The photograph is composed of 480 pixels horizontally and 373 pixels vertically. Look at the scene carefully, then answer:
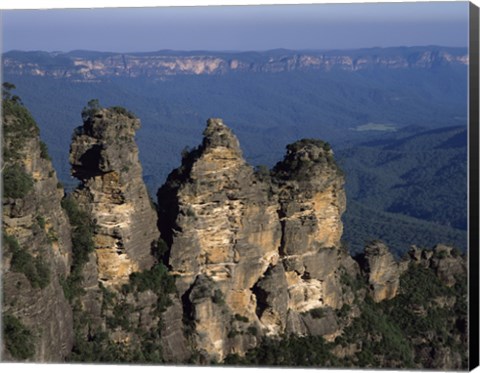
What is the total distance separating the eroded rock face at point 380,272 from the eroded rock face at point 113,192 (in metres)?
5.47

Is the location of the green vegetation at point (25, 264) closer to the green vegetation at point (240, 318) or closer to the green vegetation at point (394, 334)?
the green vegetation at point (394, 334)

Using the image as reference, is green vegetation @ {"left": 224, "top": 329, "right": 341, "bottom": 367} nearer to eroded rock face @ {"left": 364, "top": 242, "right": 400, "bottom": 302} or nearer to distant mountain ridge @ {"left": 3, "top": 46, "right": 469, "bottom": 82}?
eroded rock face @ {"left": 364, "top": 242, "right": 400, "bottom": 302}

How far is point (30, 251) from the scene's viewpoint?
12.5 meters

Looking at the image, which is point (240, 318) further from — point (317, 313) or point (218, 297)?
point (317, 313)

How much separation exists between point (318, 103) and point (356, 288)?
298ft

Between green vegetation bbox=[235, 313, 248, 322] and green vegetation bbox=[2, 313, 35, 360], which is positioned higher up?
green vegetation bbox=[2, 313, 35, 360]

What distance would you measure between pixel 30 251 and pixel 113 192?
126 inches

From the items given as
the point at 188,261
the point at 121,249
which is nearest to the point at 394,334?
the point at 188,261

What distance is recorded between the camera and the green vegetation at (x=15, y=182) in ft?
41.2

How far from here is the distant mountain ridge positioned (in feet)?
235

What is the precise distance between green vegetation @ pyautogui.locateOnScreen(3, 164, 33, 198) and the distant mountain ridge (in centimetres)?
4859

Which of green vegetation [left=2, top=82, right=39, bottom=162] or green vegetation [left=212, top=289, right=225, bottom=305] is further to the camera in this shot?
green vegetation [left=212, top=289, right=225, bottom=305]

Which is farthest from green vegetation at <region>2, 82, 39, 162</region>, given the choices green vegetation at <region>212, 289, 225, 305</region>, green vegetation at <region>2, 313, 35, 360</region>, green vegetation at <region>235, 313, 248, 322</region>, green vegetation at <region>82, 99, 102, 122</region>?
green vegetation at <region>235, 313, 248, 322</region>

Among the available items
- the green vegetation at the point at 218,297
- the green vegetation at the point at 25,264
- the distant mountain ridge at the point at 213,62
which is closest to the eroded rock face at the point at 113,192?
the green vegetation at the point at 218,297
